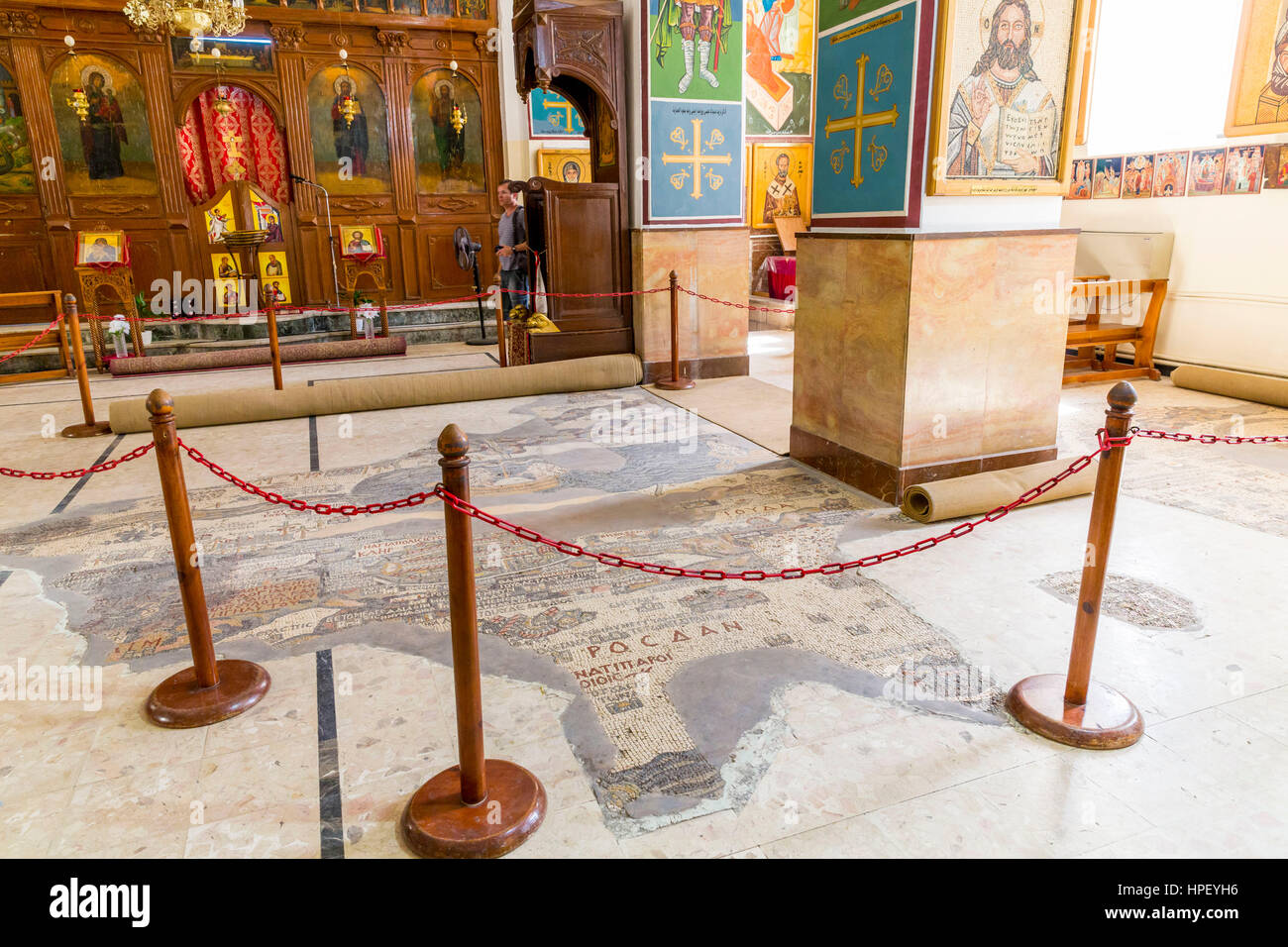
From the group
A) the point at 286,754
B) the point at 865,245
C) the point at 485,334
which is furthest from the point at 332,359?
the point at 286,754

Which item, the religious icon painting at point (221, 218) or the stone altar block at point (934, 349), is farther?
the religious icon painting at point (221, 218)

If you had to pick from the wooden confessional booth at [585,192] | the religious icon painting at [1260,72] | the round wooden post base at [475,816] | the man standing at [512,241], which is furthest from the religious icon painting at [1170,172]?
the round wooden post base at [475,816]

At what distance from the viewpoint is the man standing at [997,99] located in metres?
4.79

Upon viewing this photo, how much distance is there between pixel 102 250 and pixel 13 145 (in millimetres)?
2889

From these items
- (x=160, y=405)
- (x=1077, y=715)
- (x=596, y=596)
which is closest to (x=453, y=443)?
(x=160, y=405)

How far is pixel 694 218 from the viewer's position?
29.1 feet

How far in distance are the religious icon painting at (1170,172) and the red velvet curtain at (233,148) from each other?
12.1 m

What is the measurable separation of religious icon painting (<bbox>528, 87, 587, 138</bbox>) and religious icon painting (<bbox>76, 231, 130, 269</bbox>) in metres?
6.30

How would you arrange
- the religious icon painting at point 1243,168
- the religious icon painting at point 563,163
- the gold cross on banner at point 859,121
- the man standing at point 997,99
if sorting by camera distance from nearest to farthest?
1. the man standing at point 997,99
2. the gold cross on banner at point 859,121
3. the religious icon painting at point 1243,168
4. the religious icon painting at point 563,163

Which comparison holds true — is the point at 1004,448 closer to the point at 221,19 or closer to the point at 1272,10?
the point at 1272,10

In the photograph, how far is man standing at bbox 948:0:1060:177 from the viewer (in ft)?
15.7

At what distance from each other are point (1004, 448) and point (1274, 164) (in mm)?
4726

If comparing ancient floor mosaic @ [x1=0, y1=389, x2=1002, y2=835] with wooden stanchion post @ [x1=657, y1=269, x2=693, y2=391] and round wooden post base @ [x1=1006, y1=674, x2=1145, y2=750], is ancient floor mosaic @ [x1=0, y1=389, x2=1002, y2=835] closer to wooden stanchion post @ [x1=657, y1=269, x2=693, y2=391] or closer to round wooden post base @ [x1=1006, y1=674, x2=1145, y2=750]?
round wooden post base @ [x1=1006, y1=674, x2=1145, y2=750]

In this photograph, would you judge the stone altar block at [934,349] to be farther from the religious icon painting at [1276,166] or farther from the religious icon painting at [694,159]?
the religious icon painting at [1276,166]
